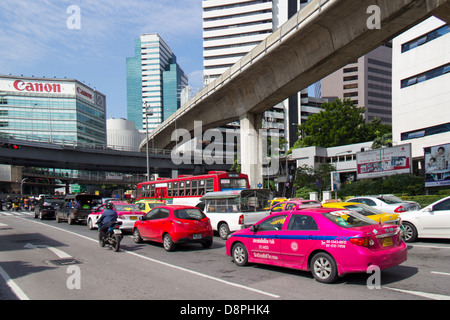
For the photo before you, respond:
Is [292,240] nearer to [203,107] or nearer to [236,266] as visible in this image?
[236,266]

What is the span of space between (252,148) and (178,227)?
22.1 meters

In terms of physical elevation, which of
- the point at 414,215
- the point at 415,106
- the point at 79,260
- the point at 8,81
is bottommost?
the point at 79,260

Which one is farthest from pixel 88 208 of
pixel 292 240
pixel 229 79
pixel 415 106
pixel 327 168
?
pixel 415 106

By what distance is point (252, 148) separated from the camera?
33.5 meters

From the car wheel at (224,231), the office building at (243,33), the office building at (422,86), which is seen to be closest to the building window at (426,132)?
the office building at (422,86)

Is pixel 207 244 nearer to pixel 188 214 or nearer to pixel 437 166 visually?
pixel 188 214

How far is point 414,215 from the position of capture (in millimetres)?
12570

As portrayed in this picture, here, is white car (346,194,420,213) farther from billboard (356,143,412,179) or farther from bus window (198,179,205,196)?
billboard (356,143,412,179)

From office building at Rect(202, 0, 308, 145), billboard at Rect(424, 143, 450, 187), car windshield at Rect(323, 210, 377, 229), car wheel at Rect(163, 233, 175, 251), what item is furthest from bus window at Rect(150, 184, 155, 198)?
office building at Rect(202, 0, 308, 145)

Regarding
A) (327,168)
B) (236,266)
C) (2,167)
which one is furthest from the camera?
(2,167)

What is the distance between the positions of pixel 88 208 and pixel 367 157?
28.3m

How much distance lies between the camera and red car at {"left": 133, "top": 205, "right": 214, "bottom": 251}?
39.5 feet

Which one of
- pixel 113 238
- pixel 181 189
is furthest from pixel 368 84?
pixel 113 238

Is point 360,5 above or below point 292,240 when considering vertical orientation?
above
